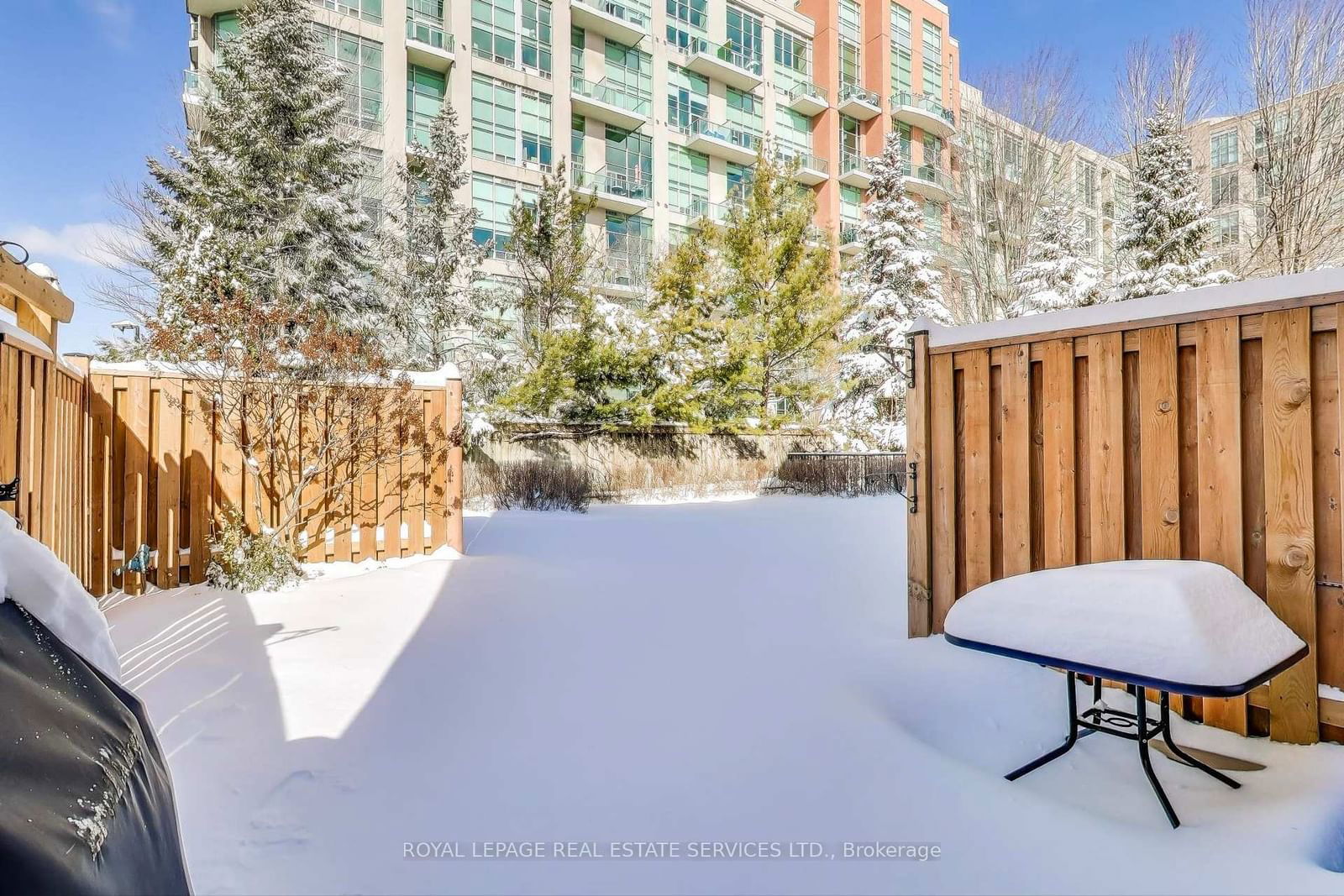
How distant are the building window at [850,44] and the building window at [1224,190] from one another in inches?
636

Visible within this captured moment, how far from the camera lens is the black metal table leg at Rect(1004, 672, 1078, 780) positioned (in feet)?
7.16

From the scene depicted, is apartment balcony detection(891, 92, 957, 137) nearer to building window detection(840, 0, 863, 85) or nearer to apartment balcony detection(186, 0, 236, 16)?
building window detection(840, 0, 863, 85)

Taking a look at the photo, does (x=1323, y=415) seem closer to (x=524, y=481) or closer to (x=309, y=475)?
(x=309, y=475)

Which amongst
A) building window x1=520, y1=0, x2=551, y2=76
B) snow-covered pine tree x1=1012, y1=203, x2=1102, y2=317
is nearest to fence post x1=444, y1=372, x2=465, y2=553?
snow-covered pine tree x1=1012, y1=203, x2=1102, y2=317

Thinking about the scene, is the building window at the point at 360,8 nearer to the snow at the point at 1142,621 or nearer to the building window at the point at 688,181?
the building window at the point at 688,181

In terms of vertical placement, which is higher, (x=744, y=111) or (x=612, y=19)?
(x=612, y=19)

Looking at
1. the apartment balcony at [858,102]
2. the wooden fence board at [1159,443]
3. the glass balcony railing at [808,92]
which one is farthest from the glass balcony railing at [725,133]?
the wooden fence board at [1159,443]

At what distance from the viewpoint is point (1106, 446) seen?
2725 mm

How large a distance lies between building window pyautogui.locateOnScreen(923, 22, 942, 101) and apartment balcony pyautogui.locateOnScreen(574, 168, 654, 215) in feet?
46.9

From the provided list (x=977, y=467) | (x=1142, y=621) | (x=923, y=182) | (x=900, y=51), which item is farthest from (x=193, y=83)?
(x=900, y=51)

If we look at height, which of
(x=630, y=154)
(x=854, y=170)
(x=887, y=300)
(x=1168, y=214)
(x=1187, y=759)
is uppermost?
(x=854, y=170)

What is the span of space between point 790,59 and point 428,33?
14.6 meters

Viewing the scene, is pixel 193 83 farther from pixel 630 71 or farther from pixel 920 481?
pixel 920 481

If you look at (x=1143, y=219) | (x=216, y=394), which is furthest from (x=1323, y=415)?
(x=1143, y=219)
